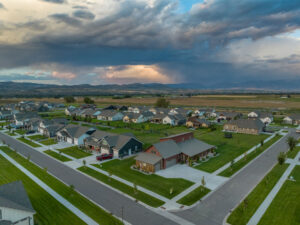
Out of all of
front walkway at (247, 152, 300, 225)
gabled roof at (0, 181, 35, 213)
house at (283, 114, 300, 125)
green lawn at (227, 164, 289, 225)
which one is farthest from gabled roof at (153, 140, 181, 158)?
house at (283, 114, 300, 125)

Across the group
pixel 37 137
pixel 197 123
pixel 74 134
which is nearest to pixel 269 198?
pixel 74 134

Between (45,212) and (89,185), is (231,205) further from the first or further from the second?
(45,212)

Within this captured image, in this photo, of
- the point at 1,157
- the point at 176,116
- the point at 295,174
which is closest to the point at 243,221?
the point at 295,174

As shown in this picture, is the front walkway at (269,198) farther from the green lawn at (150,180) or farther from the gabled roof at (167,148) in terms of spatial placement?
the gabled roof at (167,148)

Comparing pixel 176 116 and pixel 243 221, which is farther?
pixel 176 116

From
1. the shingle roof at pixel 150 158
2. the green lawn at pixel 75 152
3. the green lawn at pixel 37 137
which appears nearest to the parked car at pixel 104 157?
the green lawn at pixel 75 152

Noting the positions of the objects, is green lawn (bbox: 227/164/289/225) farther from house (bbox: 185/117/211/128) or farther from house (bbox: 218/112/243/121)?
house (bbox: 218/112/243/121)

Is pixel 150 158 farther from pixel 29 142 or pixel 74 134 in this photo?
pixel 29 142
